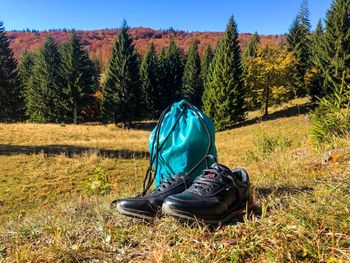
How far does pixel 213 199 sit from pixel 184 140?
3.70 ft

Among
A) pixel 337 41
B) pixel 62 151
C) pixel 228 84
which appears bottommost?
pixel 62 151

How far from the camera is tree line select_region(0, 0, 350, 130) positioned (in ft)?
102

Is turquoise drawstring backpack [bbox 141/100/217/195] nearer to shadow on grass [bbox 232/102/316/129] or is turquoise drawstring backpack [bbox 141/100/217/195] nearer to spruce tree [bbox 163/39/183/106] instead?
shadow on grass [bbox 232/102/316/129]

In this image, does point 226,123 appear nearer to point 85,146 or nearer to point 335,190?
point 85,146

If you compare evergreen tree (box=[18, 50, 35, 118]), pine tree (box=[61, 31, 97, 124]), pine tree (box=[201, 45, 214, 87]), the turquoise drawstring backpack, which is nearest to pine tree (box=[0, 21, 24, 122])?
pine tree (box=[61, 31, 97, 124])

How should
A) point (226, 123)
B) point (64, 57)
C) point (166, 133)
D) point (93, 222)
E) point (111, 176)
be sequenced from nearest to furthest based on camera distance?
point (93, 222), point (166, 133), point (111, 176), point (226, 123), point (64, 57)

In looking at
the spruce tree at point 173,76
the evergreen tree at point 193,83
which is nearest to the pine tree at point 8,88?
the spruce tree at point 173,76

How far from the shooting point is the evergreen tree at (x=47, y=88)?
40.2 m

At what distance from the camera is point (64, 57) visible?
39.4 metres

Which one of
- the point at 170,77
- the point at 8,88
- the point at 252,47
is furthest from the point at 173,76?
the point at 8,88

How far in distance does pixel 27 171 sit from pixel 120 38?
26.3 m

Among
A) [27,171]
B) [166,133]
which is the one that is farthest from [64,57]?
[166,133]

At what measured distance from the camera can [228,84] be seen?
3447 cm

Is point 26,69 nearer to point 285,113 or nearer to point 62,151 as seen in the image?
point 285,113
